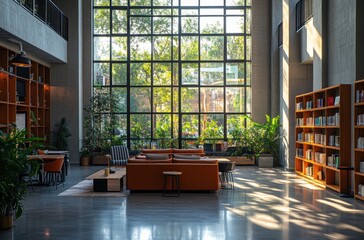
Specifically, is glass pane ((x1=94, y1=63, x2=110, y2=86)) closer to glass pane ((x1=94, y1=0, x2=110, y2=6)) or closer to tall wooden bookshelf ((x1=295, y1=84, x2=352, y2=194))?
glass pane ((x1=94, y1=0, x2=110, y2=6))

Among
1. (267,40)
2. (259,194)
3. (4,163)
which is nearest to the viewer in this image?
(4,163)

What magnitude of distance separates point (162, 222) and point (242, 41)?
14.0m

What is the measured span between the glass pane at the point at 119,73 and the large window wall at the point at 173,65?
0.04m

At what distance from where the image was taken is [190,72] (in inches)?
809

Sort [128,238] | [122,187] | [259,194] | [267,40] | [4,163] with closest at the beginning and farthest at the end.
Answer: [128,238], [4,163], [259,194], [122,187], [267,40]

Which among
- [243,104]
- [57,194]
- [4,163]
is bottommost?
[57,194]

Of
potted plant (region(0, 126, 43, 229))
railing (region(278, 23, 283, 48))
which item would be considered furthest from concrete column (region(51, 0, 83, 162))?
potted plant (region(0, 126, 43, 229))

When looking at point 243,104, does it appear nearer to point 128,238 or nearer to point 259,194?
point 259,194

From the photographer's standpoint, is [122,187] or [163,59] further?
[163,59]

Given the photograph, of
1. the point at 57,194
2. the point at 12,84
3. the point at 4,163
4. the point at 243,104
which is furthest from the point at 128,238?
the point at 243,104

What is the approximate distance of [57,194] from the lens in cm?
1122

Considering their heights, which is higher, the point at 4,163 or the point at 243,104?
the point at 243,104

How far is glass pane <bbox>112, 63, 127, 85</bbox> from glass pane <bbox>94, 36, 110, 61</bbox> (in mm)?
532

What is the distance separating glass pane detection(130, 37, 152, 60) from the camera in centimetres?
2045
